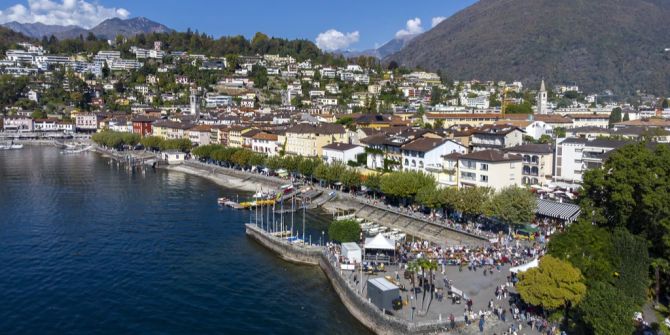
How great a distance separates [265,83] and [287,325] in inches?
5806

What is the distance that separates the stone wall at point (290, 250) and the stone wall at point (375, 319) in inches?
158

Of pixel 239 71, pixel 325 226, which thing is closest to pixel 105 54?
pixel 239 71

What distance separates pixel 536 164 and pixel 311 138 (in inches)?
1180

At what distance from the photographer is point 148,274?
32.0 metres

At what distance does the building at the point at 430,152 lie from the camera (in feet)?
159

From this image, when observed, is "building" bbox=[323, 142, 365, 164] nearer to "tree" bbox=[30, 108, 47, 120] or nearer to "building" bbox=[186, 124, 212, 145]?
"building" bbox=[186, 124, 212, 145]

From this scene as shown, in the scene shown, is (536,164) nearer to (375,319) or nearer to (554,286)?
(554,286)

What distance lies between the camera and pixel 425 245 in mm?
34625

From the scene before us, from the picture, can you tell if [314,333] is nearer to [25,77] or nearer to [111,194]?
[111,194]

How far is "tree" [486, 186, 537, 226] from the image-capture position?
35375 mm

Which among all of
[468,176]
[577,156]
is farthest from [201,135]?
[577,156]

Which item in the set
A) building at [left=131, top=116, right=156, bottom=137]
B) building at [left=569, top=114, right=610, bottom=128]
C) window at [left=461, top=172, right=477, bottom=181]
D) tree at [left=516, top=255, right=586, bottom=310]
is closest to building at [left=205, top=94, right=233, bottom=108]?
building at [left=131, top=116, right=156, bottom=137]

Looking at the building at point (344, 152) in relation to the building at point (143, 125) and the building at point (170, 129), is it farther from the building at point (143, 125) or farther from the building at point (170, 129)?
the building at point (143, 125)

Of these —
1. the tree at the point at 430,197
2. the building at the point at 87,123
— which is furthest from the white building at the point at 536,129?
the building at the point at 87,123
